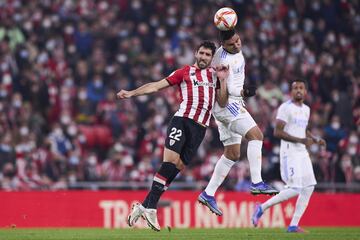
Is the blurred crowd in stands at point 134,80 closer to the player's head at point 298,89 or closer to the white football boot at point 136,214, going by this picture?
the player's head at point 298,89

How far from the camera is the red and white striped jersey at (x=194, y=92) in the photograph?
51.5ft

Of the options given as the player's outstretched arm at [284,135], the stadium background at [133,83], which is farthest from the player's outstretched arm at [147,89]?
the stadium background at [133,83]

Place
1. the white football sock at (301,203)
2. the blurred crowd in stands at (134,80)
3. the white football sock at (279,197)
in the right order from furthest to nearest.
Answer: the blurred crowd in stands at (134,80)
the white football sock at (279,197)
the white football sock at (301,203)

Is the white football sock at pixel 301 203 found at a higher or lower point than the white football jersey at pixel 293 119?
lower

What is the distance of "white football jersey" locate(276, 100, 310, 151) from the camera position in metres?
19.2

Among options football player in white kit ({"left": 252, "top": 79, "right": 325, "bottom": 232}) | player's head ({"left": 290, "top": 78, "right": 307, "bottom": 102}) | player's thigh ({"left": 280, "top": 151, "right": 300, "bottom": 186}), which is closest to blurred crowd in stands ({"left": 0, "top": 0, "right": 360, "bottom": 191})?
player's thigh ({"left": 280, "top": 151, "right": 300, "bottom": 186})

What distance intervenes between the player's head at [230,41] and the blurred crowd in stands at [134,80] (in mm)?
8592

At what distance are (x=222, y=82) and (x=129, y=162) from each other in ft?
31.4

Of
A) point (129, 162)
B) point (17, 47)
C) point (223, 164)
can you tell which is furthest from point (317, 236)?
point (17, 47)

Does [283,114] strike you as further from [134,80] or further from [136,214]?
[134,80]

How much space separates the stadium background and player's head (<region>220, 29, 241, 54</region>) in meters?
6.56

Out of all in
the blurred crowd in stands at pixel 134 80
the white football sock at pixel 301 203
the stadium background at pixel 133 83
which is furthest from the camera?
the blurred crowd in stands at pixel 134 80

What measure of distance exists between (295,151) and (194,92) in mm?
4149

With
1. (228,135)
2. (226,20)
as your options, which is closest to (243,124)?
(228,135)
